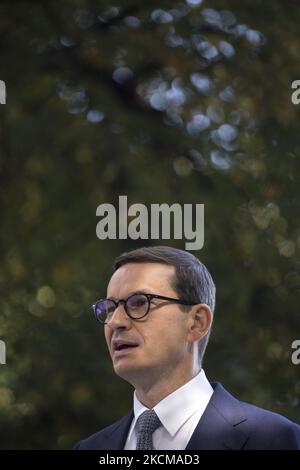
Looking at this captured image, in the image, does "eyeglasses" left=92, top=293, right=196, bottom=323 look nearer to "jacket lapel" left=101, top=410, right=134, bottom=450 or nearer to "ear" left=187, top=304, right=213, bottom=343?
"ear" left=187, top=304, right=213, bottom=343

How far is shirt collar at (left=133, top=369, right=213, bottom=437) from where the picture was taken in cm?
216

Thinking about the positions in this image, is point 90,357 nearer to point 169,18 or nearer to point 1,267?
point 1,267

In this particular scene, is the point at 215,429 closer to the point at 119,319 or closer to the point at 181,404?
the point at 181,404

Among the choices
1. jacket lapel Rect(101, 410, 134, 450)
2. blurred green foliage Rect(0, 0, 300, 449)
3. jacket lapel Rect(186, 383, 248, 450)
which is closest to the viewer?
jacket lapel Rect(186, 383, 248, 450)

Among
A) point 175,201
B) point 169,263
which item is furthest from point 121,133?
point 169,263

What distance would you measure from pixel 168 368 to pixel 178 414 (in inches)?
4.2

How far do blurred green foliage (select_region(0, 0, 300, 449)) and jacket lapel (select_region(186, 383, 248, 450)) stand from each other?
295cm

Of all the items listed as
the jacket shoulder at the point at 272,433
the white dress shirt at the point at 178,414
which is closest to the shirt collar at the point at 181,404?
the white dress shirt at the point at 178,414

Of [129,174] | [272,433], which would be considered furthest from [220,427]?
[129,174]

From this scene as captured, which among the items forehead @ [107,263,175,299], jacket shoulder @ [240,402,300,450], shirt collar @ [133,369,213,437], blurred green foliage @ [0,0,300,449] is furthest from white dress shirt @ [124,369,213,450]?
blurred green foliage @ [0,0,300,449]

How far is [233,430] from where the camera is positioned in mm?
2135

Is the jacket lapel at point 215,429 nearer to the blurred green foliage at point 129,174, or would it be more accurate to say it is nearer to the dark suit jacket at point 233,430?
the dark suit jacket at point 233,430

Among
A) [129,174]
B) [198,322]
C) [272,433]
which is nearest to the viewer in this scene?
[272,433]

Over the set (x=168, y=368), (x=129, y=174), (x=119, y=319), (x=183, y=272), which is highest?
(x=129, y=174)
